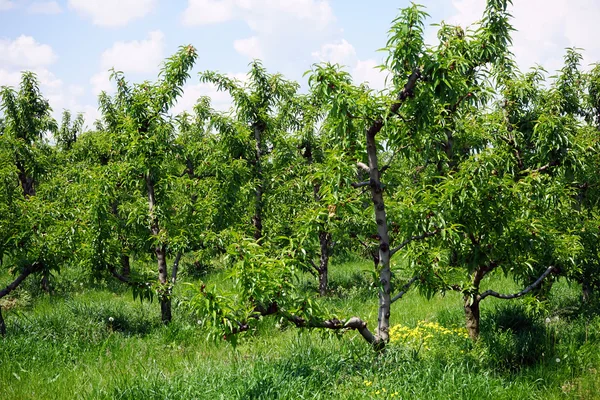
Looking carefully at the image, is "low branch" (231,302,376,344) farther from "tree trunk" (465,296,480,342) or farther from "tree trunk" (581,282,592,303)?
"tree trunk" (581,282,592,303)

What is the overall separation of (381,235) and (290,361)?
2158mm

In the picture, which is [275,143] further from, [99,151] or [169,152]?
[99,151]

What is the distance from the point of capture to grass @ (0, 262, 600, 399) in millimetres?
5867

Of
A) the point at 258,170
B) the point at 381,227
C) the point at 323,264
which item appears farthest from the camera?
the point at 323,264

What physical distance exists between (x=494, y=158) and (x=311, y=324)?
325 cm

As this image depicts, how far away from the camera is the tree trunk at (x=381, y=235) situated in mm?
6488

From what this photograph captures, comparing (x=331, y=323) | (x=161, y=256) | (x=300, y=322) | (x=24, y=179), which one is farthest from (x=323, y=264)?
(x=24, y=179)

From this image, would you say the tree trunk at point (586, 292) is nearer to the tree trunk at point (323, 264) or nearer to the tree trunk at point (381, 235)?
the tree trunk at point (381, 235)

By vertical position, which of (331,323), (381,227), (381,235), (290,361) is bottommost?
Answer: (290,361)

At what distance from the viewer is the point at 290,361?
6.70m

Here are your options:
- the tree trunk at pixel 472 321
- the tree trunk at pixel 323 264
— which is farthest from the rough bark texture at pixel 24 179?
the tree trunk at pixel 472 321

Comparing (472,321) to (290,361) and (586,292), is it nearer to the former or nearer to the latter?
(290,361)

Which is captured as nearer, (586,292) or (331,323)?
(331,323)

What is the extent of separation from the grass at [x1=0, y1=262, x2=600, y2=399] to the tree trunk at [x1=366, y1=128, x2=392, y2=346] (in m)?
0.35
